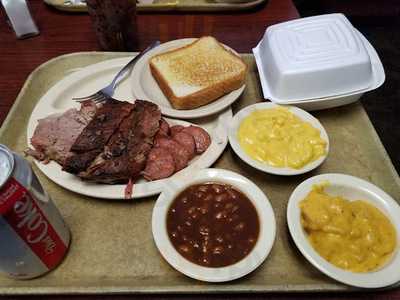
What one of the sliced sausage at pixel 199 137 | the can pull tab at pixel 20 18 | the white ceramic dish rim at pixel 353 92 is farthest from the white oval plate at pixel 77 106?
the can pull tab at pixel 20 18

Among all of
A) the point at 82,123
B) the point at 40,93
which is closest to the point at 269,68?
the point at 82,123

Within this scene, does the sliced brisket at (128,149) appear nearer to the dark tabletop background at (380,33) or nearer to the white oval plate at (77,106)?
the white oval plate at (77,106)

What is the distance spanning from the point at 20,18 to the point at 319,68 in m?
1.93

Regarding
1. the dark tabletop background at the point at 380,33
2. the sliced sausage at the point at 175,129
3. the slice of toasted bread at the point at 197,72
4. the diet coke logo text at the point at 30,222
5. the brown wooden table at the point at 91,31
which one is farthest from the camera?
the dark tabletop background at the point at 380,33

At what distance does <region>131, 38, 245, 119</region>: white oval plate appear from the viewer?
176 centimetres

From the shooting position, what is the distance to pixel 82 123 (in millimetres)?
1632

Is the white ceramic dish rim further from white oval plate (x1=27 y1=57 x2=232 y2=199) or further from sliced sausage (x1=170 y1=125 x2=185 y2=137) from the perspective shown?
sliced sausage (x1=170 y1=125 x2=185 y2=137)

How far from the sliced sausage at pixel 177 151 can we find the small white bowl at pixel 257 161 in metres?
0.23

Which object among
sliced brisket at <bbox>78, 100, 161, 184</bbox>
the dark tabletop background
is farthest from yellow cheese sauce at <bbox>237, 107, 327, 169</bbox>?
the dark tabletop background

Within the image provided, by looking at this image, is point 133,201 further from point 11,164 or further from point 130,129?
A: point 11,164

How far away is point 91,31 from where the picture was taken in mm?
2383

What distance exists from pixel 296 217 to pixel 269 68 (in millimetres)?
914

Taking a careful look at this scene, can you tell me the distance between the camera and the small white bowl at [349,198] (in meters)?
1.14

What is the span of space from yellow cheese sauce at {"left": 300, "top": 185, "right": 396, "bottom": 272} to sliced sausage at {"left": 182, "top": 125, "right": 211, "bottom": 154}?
0.53 meters
